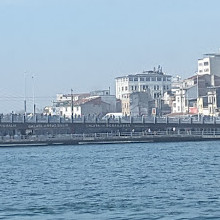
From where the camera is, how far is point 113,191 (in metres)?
41.9

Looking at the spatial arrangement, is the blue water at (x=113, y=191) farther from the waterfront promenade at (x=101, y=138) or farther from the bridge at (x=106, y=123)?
the bridge at (x=106, y=123)

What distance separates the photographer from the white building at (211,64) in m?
181

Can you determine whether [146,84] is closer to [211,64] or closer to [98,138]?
[211,64]

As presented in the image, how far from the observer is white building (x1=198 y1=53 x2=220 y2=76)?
181250 mm

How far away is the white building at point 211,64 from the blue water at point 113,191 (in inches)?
4686

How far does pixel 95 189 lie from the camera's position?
43.2m

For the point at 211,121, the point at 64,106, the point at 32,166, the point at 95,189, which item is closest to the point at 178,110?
the point at 64,106

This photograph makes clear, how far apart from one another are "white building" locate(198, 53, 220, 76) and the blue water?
390 ft

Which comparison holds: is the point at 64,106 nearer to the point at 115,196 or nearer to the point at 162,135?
the point at 162,135

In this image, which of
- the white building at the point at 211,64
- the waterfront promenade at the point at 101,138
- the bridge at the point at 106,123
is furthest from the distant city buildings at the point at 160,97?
the waterfront promenade at the point at 101,138

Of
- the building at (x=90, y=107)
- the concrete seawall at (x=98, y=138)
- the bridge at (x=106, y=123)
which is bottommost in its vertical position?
the concrete seawall at (x=98, y=138)

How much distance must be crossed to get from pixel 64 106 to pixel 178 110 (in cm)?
3290

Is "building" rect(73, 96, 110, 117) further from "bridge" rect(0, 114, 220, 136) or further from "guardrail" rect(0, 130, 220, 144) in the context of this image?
"guardrail" rect(0, 130, 220, 144)

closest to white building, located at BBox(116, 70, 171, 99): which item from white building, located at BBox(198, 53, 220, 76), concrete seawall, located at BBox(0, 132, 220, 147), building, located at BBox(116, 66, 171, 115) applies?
building, located at BBox(116, 66, 171, 115)
